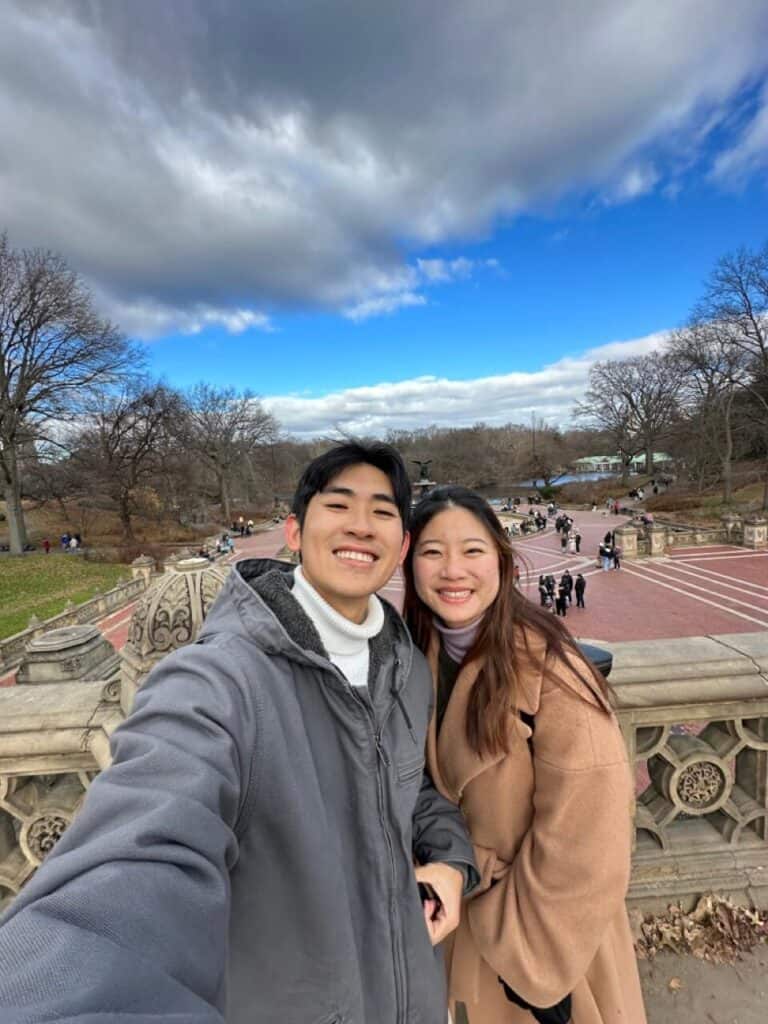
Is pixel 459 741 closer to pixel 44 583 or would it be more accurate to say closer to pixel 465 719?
pixel 465 719

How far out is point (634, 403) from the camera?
47688 millimetres

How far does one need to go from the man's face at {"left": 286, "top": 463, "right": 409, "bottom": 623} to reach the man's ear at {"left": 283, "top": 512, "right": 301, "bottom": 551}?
3cm

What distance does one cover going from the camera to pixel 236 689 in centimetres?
96

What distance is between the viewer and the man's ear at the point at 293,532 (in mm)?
1507

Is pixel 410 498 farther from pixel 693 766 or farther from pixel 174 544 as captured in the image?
pixel 174 544

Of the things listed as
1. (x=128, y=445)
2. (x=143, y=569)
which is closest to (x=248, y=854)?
(x=143, y=569)

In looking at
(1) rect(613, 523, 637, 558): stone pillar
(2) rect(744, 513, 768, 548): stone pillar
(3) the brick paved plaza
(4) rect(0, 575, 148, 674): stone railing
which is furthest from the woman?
(2) rect(744, 513, 768, 548): stone pillar

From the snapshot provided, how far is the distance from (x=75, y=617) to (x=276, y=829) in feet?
50.2

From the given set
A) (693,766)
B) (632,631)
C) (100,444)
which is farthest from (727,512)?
(100,444)

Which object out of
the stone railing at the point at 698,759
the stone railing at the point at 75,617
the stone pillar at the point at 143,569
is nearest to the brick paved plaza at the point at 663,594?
the stone railing at the point at 75,617

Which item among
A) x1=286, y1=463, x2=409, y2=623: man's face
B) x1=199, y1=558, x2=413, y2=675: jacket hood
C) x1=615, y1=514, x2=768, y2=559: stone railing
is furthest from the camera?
x1=615, y1=514, x2=768, y2=559: stone railing

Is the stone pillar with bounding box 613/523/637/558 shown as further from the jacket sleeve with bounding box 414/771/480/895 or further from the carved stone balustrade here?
the carved stone balustrade

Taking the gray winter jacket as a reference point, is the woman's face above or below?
above

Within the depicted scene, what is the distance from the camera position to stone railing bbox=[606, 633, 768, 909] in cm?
194
